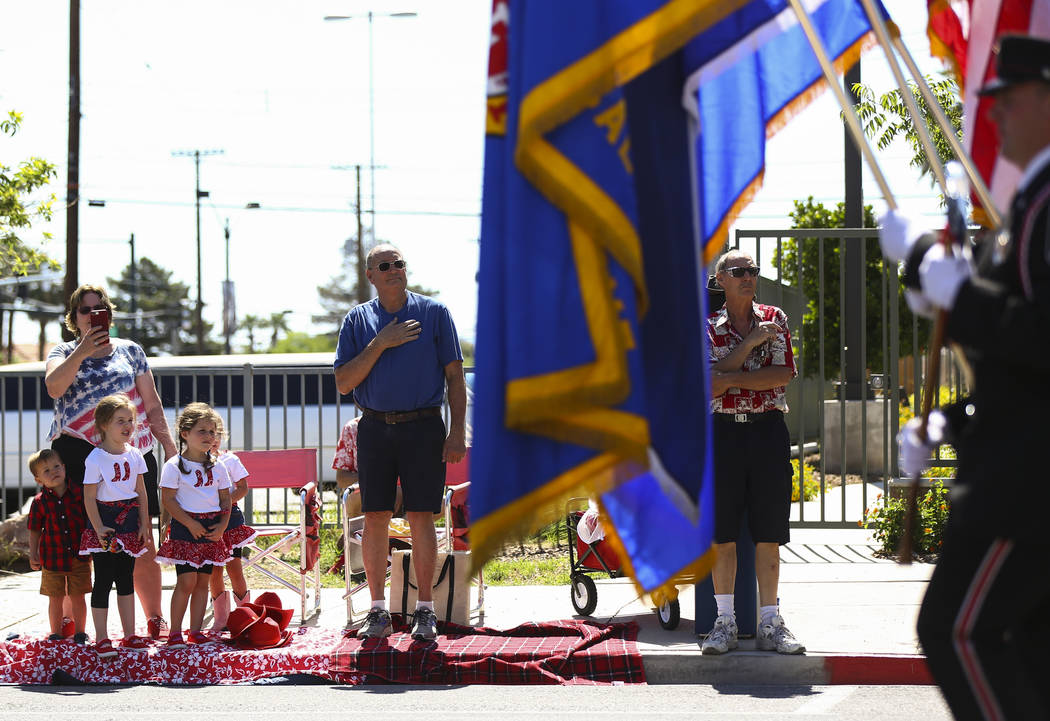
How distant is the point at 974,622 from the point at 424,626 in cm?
457

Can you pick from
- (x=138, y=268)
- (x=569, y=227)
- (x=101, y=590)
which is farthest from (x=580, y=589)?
(x=138, y=268)

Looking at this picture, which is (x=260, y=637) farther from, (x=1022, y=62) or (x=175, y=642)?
(x=1022, y=62)

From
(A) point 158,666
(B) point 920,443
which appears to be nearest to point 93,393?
(A) point 158,666

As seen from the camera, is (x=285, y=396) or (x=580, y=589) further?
(x=285, y=396)

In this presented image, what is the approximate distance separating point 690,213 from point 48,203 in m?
11.4

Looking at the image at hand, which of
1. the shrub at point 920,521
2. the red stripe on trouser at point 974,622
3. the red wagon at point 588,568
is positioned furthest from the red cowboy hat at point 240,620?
the red stripe on trouser at point 974,622

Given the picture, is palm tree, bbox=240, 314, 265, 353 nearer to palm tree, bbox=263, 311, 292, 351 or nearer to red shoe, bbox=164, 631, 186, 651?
palm tree, bbox=263, 311, 292, 351

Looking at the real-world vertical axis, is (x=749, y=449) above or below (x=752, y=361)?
below

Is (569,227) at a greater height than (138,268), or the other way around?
(138,268)

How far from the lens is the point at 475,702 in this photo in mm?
6258

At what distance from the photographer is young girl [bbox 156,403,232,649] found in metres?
7.27

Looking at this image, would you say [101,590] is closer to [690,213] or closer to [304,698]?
[304,698]

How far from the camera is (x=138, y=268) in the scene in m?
102

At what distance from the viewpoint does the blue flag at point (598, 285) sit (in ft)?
10.4
